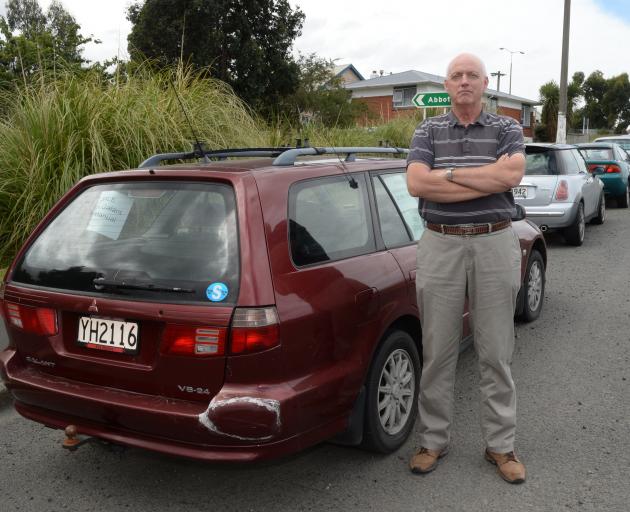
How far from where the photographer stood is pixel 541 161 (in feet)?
32.7

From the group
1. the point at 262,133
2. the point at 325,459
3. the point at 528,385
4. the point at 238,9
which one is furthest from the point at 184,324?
the point at 238,9

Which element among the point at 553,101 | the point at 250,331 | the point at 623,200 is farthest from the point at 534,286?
the point at 553,101

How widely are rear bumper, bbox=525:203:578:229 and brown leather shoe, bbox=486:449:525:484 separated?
711 centimetres

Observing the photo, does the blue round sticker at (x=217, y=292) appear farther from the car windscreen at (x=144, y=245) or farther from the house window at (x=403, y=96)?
the house window at (x=403, y=96)

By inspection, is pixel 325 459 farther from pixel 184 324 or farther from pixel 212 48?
pixel 212 48

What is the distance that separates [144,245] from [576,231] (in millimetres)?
8655

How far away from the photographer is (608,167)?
1495 cm

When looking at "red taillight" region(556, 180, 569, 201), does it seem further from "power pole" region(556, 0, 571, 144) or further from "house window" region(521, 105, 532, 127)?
"house window" region(521, 105, 532, 127)

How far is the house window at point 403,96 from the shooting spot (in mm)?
51125

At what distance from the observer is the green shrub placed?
692cm

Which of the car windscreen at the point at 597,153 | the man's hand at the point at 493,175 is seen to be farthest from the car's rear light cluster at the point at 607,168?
the man's hand at the point at 493,175

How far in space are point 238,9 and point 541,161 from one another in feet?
62.0

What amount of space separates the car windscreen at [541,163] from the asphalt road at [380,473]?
19.1ft

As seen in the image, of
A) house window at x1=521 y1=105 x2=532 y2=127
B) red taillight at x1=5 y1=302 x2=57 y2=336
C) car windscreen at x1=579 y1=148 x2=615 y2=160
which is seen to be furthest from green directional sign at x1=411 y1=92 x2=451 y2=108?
house window at x1=521 y1=105 x2=532 y2=127
